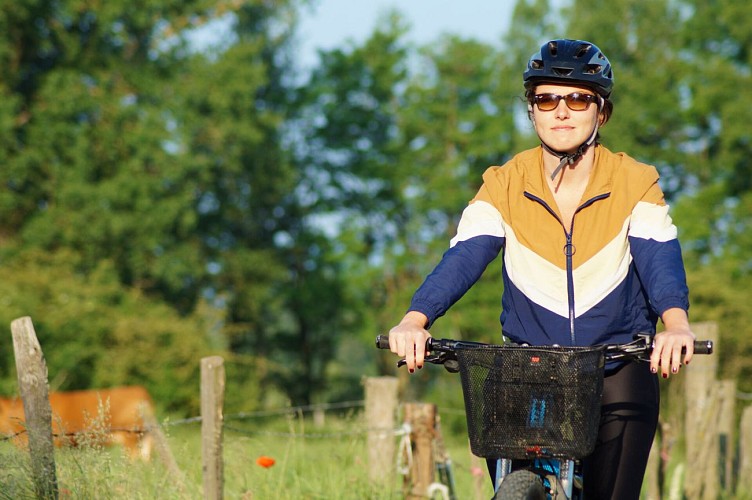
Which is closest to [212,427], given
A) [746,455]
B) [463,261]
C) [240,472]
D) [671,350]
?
[240,472]

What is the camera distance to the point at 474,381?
11.1 feet

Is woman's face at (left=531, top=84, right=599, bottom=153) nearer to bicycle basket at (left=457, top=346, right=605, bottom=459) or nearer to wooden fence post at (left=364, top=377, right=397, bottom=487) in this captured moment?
bicycle basket at (left=457, top=346, right=605, bottom=459)

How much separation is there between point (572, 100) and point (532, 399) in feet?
3.70

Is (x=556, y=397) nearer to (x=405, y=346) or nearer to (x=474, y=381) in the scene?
(x=474, y=381)

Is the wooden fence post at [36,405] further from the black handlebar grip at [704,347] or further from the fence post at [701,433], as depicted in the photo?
the fence post at [701,433]

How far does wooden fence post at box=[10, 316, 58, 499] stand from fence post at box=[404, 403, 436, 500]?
2445 mm

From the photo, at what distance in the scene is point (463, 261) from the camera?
3.83 m

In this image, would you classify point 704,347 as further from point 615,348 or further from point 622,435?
point 622,435

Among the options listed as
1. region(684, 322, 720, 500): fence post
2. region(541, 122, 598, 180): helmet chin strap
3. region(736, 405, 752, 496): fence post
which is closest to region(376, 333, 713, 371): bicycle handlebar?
region(541, 122, 598, 180): helmet chin strap

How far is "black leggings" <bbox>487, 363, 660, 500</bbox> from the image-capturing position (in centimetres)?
373

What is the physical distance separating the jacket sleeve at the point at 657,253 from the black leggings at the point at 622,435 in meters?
0.30

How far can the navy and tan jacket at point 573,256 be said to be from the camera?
3.78 meters

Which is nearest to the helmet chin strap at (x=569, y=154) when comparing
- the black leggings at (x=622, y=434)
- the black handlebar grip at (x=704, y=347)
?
the black leggings at (x=622, y=434)

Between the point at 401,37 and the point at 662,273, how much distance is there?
126ft
